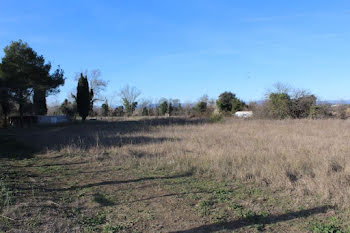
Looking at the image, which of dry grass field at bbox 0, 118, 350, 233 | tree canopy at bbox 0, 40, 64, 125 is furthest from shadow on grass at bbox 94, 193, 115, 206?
tree canopy at bbox 0, 40, 64, 125

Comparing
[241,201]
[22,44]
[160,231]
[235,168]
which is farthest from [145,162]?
[22,44]

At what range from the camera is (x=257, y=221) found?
3383 millimetres

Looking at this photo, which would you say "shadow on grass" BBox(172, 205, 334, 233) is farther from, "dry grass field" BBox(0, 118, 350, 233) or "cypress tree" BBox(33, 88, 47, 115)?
"cypress tree" BBox(33, 88, 47, 115)

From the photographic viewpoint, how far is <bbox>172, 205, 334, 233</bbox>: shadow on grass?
3184 mm

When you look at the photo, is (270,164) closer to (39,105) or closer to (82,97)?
(82,97)

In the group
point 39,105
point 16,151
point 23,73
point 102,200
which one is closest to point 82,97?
point 39,105

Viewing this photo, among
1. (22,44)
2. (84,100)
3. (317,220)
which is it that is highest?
(22,44)

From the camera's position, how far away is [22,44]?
23500 millimetres

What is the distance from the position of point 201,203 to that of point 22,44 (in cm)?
2557

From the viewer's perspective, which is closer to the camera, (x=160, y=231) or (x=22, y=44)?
(x=160, y=231)

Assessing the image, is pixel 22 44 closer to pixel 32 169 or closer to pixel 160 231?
pixel 32 169

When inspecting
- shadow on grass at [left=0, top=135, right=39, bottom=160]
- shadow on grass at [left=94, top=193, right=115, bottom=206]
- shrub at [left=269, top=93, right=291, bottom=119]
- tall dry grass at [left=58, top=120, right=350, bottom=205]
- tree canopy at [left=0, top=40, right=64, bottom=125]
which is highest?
tree canopy at [left=0, top=40, right=64, bottom=125]

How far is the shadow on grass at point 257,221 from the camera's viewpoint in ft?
10.4

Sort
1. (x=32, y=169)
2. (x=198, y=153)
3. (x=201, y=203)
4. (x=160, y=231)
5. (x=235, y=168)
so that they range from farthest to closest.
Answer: (x=198, y=153)
(x=32, y=169)
(x=235, y=168)
(x=201, y=203)
(x=160, y=231)
